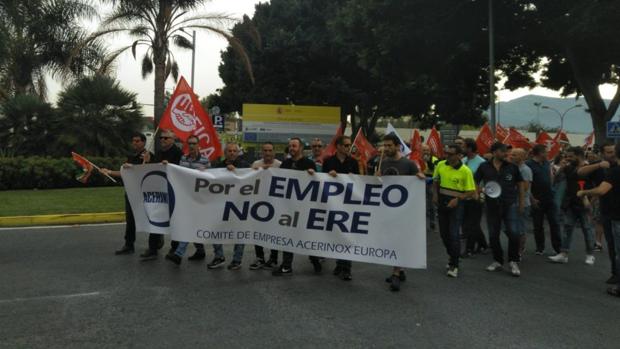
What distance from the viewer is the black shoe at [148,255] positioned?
6746 millimetres

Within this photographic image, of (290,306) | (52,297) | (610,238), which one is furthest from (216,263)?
(610,238)

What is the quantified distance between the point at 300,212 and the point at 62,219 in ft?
19.6

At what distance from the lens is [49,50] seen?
21.6m

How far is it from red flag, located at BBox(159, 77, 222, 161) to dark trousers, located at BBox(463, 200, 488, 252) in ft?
13.5

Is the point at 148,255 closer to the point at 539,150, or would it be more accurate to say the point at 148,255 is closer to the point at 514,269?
the point at 514,269

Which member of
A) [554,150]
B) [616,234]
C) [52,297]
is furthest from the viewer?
[554,150]

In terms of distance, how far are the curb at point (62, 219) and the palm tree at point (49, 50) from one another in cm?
849

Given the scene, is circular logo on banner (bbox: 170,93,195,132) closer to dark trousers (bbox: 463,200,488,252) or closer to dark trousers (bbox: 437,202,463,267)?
dark trousers (bbox: 437,202,463,267)

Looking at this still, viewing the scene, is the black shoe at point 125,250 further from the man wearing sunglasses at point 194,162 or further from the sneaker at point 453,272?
the sneaker at point 453,272

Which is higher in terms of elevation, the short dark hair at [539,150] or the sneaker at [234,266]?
the short dark hair at [539,150]

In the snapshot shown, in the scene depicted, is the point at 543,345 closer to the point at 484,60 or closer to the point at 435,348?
the point at 435,348

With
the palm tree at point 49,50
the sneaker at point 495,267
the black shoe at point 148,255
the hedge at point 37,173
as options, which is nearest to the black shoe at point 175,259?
the black shoe at point 148,255

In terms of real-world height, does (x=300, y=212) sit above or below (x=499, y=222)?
above

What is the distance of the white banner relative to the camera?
227 inches
